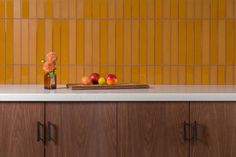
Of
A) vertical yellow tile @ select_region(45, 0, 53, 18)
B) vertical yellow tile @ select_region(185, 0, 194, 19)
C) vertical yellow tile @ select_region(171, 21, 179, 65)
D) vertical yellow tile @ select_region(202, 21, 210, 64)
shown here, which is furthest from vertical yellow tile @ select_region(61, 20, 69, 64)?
vertical yellow tile @ select_region(202, 21, 210, 64)

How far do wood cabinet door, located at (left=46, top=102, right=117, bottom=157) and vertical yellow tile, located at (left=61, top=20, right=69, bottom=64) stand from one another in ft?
2.49

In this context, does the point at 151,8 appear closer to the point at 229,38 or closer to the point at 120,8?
the point at 120,8

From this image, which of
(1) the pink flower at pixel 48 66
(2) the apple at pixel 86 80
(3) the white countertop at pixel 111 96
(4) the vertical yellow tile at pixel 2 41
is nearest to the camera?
(3) the white countertop at pixel 111 96

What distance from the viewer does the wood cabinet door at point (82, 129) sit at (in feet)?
9.28

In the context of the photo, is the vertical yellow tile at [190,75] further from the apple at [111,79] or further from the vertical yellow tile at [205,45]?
the apple at [111,79]

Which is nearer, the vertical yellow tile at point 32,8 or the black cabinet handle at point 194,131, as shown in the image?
the black cabinet handle at point 194,131

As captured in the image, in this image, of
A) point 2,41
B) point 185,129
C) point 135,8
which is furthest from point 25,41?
point 185,129

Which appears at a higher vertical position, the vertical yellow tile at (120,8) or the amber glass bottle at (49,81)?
the vertical yellow tile at (120,8)

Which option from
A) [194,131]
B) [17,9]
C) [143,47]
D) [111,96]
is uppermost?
[17,9]

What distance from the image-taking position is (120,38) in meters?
3.54

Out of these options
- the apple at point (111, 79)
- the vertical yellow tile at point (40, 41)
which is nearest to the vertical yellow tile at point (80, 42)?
the vertical yellow tile at point (40, 41)

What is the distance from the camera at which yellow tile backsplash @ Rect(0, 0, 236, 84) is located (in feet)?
11.5

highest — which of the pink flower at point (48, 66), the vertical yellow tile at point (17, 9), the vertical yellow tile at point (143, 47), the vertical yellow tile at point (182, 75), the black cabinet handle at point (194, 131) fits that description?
the vertical yellow tile at point (17, 9)

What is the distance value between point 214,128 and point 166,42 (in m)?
0.90
